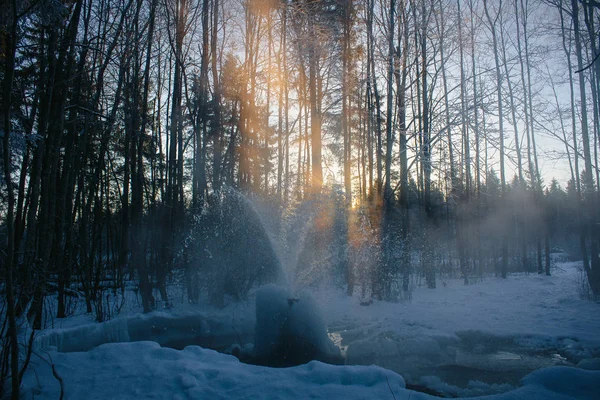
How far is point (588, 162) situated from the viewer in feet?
36.2

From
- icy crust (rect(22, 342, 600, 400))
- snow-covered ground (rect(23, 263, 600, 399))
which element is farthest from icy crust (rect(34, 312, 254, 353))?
icy crust (rect(22, 342, 600, 400))

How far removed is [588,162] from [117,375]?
524 inches

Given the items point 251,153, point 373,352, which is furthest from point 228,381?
point 251,153

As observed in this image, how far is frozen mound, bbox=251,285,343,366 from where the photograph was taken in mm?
5770

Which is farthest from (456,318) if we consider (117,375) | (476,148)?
(476,148)

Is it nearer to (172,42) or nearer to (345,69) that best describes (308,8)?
(345,69)

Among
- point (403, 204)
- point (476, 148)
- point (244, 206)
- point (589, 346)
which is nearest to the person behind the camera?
point (589, 346)

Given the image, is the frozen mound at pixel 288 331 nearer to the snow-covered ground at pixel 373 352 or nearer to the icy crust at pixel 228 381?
the snow-covered ground at pixel 373 352

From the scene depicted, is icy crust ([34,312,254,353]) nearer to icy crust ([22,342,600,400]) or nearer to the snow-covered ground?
the snow-covered ground

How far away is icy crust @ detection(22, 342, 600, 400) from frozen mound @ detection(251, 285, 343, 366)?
6.91 feet

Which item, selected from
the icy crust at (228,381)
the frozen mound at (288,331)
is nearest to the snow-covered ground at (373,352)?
the icy crust at (228,381)

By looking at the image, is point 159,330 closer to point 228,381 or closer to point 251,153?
point 228,381

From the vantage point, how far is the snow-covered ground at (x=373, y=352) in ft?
10.7

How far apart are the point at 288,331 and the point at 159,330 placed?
129 inches
